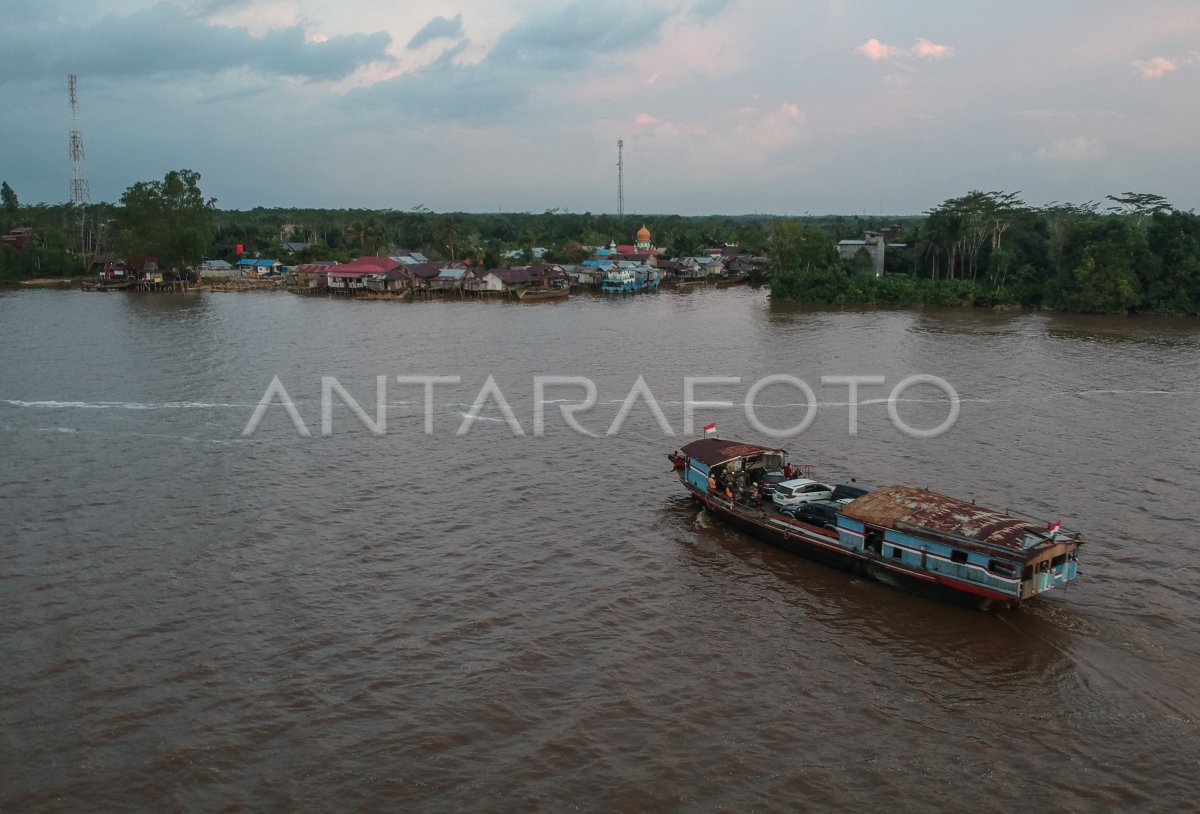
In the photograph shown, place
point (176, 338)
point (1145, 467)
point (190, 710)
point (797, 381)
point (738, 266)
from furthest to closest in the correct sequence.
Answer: point (738, 266) → point (176, 338) → point (797, 381) → point (1145, 467) → point (190, 710)

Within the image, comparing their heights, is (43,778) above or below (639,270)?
below

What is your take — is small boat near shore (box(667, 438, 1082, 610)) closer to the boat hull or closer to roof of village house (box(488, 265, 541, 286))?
the boat hull

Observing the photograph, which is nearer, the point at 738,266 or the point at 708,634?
the point at 708,634

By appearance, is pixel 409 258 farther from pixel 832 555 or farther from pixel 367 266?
pixel 832 555

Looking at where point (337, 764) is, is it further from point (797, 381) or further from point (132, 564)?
point (797, 381)

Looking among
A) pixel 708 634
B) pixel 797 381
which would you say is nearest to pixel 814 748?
pixel 708 634

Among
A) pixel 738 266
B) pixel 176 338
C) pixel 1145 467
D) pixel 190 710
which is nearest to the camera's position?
pixel 190 710

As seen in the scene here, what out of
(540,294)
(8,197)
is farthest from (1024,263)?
(8,197)
